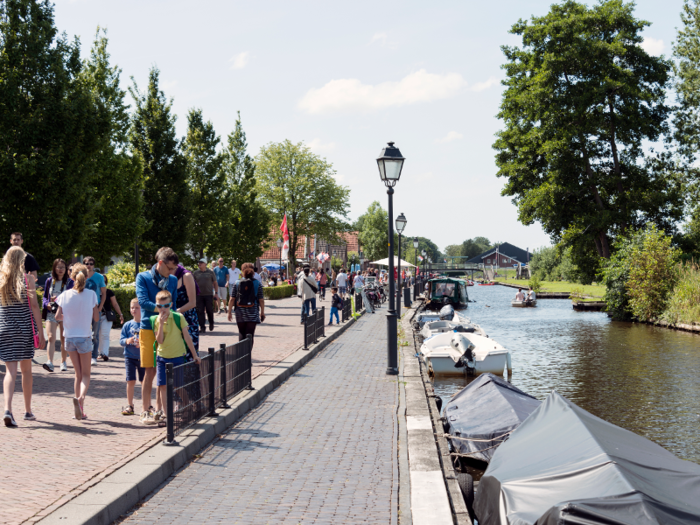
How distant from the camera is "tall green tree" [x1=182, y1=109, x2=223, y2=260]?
1136 inches

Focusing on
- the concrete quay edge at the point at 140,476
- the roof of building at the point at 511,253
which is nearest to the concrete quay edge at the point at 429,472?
the concrete quay edge at the point at 140,476

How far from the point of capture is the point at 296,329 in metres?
19.1

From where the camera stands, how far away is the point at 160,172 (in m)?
23.6

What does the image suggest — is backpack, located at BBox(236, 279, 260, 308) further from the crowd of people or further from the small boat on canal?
the small boat on canal

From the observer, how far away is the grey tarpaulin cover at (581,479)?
4.18 meters

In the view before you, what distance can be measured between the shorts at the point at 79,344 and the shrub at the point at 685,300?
2626cm

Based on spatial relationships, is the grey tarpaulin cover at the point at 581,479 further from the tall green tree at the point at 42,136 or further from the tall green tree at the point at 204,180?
the tall green tree at the point at 204,180

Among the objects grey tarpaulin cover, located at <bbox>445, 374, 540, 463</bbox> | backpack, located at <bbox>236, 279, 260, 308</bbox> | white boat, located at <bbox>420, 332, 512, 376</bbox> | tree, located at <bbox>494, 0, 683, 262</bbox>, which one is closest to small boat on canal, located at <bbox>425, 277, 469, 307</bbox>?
tree, located at <bbox>494, 0, 683, 262</bbox>

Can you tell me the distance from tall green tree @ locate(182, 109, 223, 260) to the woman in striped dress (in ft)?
69.2

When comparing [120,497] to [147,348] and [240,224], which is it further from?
[240,224]

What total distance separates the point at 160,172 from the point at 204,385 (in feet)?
58.8

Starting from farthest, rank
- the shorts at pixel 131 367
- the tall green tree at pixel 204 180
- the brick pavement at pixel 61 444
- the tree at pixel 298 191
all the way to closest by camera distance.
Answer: the tree at pixel 298 191 → the tall green tree at pixel 204 180 → the shorts at pixel 131 367 → the brick pavement at pixel 61 444

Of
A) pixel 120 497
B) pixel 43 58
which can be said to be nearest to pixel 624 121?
pixel 43 58

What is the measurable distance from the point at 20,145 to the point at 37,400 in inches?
251
